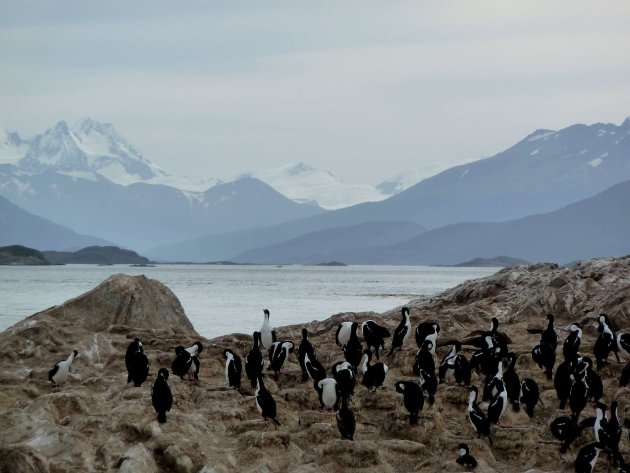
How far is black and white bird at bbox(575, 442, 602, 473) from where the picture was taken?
610 inches

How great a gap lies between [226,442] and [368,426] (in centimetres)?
263

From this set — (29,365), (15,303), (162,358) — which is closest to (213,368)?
(162,358)

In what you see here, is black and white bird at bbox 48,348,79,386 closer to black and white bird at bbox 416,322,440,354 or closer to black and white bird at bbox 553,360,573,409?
black and white bird at bbox 416,322,440,354

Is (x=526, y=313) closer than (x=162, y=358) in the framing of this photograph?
No

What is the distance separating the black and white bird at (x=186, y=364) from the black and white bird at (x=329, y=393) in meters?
3.04

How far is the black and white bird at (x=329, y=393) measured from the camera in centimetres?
1786

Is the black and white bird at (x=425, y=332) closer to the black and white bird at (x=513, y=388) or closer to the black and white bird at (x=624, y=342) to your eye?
the black and white bird at (x=513, y=388)

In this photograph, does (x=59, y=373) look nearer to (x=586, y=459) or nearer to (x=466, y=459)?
(x=466, y=459)

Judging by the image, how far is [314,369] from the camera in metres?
19.2

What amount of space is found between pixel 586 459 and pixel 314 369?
219 inches

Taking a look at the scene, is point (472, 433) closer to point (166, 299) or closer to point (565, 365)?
point (565, 365)

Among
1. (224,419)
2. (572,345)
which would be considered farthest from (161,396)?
(572,345)

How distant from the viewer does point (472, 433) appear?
17438 mm

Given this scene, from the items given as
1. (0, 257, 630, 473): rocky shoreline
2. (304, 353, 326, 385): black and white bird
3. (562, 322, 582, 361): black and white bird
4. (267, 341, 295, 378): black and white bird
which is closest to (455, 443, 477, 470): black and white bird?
(0, 257, 630, 473): rocky shoreline
